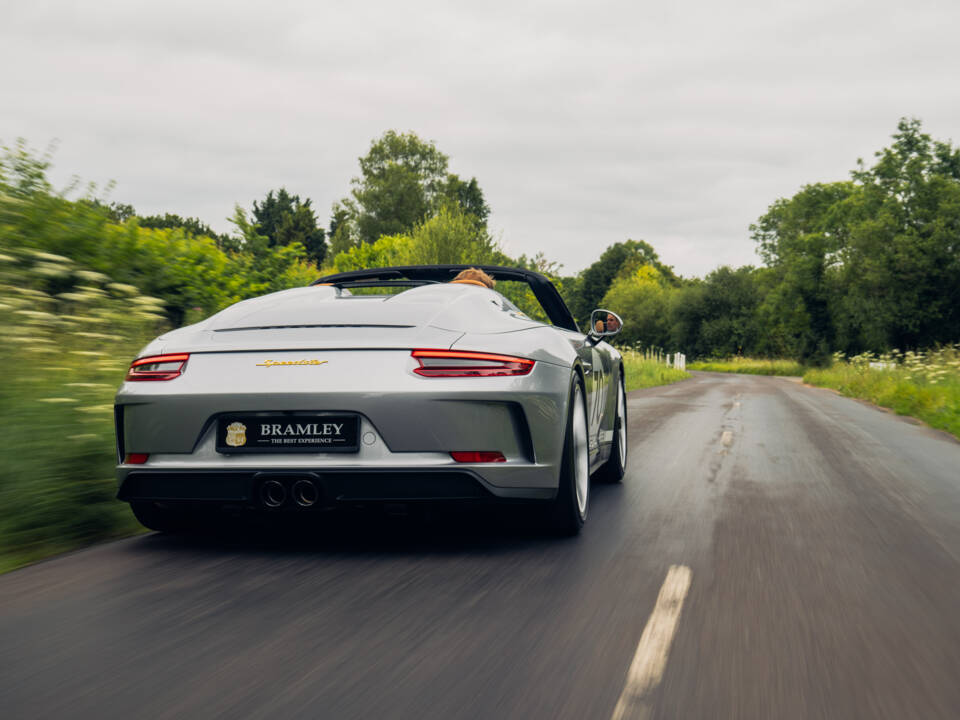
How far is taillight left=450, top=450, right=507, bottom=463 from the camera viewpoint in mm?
4035

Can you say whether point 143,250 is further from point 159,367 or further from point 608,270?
point 608,270

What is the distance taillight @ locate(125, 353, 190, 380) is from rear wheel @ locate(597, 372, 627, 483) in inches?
142

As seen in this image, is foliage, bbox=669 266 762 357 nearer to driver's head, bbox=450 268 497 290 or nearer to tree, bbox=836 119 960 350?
tree, bbox=836 119 960 350

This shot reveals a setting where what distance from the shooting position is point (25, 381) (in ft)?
16.9

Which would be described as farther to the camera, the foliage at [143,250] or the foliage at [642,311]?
the foliage at [642,311]

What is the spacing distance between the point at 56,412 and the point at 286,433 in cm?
176

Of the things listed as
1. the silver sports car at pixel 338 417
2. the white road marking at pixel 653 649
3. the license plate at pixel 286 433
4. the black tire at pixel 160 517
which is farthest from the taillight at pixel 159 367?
the white road marking at pixel 653 649

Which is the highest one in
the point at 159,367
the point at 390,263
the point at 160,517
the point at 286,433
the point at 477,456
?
the point at 390,263

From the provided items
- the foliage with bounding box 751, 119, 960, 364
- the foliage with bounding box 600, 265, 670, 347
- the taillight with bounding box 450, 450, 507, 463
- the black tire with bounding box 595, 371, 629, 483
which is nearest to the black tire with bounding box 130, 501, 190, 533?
the taillight with bounding box 450, 450, 507, 463

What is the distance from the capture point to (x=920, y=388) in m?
19.2

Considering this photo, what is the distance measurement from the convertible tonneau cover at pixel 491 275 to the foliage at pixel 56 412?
1521 millimetres

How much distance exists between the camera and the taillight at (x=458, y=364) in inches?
161

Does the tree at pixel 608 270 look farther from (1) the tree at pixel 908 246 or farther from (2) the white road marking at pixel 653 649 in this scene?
(2) the white road marking at pixel 653 649

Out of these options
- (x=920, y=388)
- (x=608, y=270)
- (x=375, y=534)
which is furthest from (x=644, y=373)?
(x=608, y=270)
